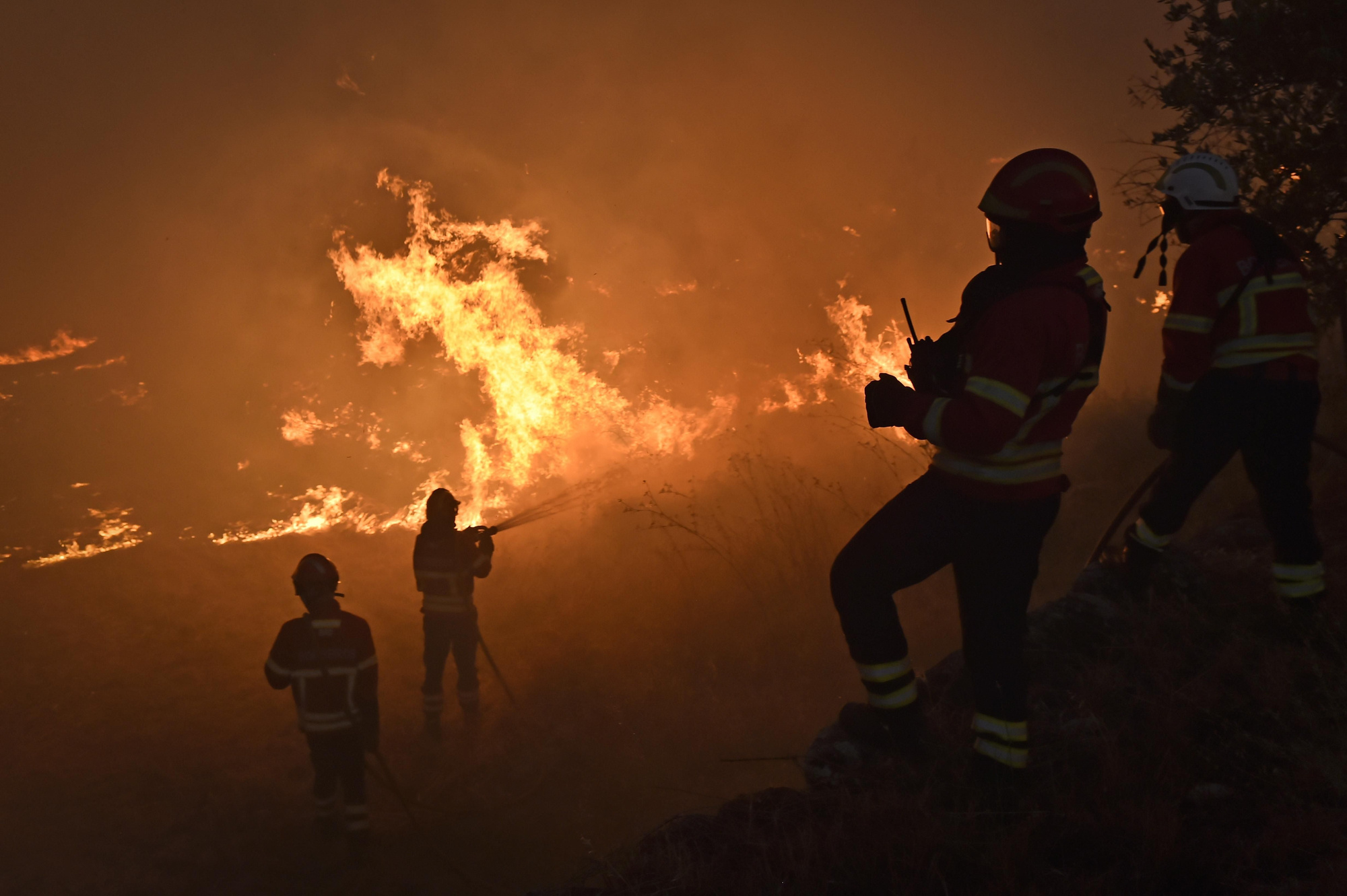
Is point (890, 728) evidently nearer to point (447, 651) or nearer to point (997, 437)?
point (997, 437)

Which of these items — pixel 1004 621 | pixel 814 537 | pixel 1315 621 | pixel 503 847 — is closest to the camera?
pixel 1004 621

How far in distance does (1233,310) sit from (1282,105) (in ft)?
9.82

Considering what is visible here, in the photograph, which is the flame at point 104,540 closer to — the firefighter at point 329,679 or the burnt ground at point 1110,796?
the firefighter at point 329,679

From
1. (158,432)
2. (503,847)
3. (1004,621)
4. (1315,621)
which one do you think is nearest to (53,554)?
(158,432)

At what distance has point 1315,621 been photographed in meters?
3.51

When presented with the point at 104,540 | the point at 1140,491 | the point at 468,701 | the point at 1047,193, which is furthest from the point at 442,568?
the point at 104,540

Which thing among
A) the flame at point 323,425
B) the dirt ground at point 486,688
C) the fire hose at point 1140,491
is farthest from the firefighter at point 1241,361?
the flame at point 323,425

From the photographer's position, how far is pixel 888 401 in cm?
260

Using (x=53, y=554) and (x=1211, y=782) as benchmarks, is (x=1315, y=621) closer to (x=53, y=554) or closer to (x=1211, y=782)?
(x=1211, y=782)

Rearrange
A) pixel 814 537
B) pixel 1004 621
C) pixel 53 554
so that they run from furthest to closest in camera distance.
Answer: pixel 53 554
pixel 814 537
pixel 1004 621

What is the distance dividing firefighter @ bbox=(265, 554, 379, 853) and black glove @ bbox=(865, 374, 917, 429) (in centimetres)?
408

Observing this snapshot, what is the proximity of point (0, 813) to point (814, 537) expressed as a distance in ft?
26.4

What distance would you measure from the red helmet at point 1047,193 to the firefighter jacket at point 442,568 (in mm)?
5969

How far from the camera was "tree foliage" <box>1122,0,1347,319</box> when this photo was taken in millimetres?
4984
